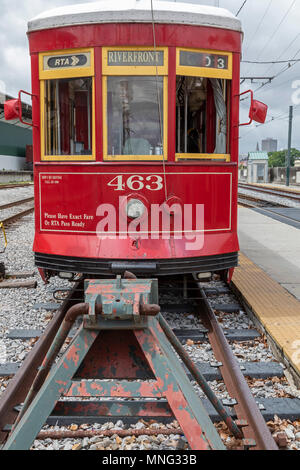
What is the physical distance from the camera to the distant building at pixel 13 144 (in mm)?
51906

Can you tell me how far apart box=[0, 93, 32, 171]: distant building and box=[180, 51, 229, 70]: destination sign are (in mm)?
46050

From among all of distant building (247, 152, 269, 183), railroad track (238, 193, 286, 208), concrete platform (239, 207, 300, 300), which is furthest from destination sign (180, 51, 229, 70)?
distant building (247, 152, 269, 183)

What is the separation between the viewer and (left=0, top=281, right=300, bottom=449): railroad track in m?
2.99

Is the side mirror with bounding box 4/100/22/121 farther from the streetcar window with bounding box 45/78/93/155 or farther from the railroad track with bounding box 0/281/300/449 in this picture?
the railroad track with bounding box 0/281/300/449

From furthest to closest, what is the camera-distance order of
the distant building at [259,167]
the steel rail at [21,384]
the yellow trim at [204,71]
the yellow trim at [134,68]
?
the distant building at [259,167], the yellow trim at [204,71], the yellow trim at [134,68], the steel rail at [21,384]

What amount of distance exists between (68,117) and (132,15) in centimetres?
124

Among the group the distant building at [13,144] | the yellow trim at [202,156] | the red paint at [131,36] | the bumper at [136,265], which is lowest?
the bumper at [136,265]

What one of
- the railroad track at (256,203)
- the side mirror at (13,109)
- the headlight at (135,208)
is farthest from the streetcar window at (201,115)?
the railroad track at (256,203)

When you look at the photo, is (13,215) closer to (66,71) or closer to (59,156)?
(59,156)

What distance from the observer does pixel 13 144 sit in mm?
56531

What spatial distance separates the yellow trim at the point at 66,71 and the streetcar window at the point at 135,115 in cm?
24

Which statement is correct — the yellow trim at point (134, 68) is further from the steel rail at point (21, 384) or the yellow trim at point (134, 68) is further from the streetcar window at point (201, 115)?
the steel rail at point (21, 384)

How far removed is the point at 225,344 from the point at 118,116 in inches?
99.2
